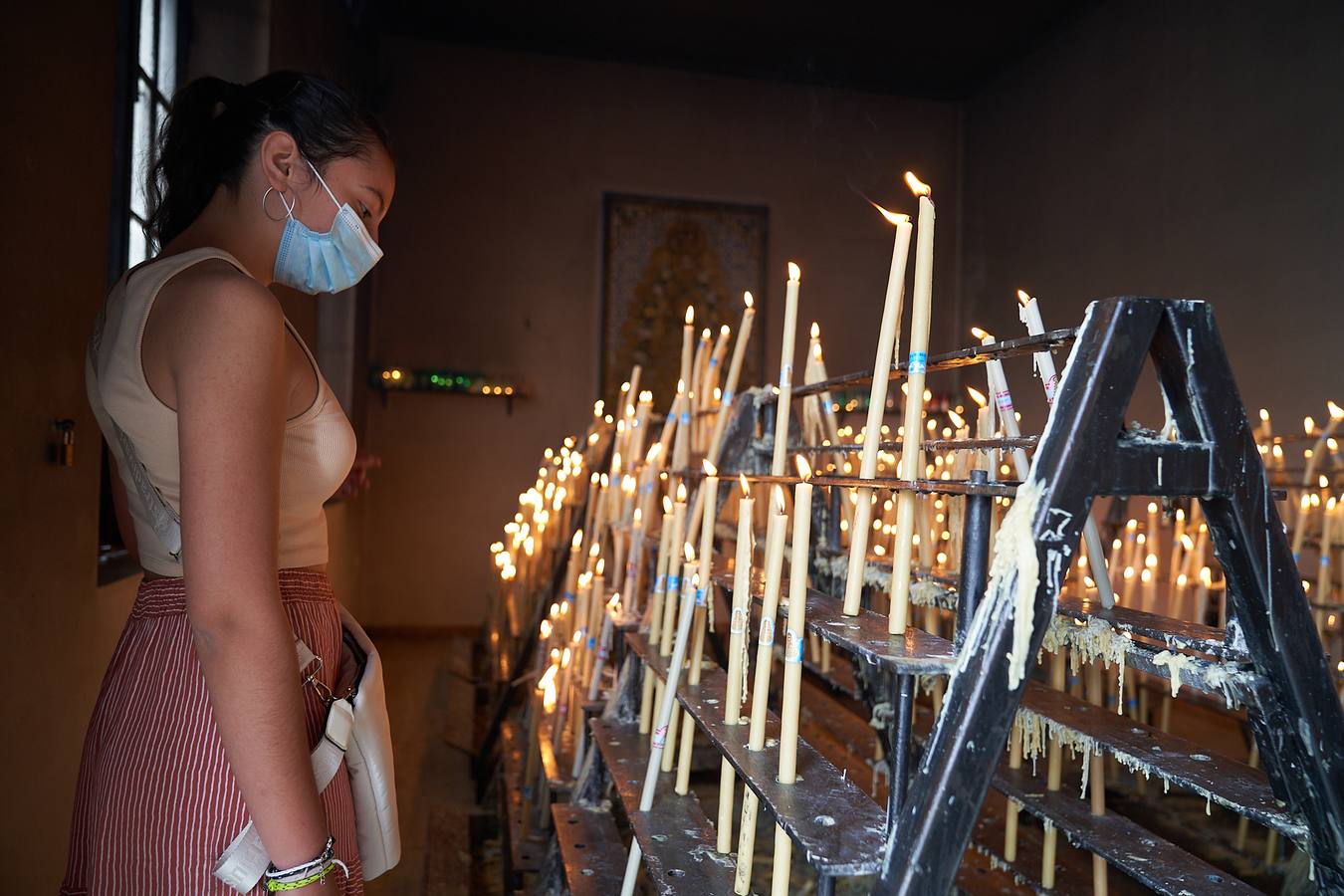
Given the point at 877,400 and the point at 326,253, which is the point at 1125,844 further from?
the point at 326,253

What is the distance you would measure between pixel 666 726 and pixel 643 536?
82 centimetres

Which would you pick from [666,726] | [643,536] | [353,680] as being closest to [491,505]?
[643,536]

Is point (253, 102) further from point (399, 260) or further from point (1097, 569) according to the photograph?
point (399, 260)

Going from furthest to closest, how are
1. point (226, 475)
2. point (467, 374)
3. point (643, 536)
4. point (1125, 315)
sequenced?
point (467, 374) < point (643, 536) < point (1125, 315) < point (226, 475)

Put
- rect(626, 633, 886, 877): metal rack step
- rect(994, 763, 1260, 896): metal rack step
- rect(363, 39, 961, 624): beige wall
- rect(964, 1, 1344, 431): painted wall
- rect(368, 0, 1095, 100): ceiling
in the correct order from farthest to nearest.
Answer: rect(363, 39, 961, 624): beige wall
rect(368, 0, 1095, 100): ceiling
rect(964, 1, 1344, 431): painted wall
rect(994, 763, 1260, 896): metal rack step
rect(626, 633, 886, 877): metal rack step

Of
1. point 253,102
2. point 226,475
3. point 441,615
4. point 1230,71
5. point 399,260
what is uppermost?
point 1230,71

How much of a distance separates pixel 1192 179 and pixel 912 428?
16.5ft

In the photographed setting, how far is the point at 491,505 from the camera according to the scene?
6.61m

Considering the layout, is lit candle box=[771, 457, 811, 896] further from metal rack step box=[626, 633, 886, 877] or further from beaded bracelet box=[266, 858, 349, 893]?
beaded bracelet box=[266, 858, 349, 893]

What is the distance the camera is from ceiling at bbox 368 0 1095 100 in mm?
5969

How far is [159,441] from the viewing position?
0.92 meters

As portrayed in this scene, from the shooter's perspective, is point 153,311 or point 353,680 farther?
point 353,680

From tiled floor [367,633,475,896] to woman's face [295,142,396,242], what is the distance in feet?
7.11

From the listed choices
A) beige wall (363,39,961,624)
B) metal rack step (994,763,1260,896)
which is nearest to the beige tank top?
metal rack step (994,763,1260,896)
